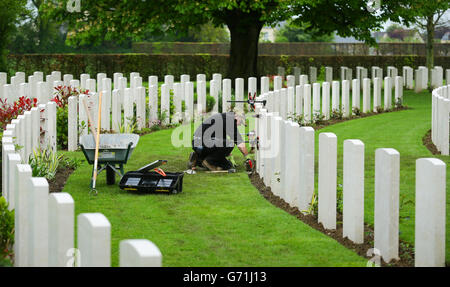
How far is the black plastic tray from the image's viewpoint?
31.2ft

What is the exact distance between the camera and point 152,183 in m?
9.60

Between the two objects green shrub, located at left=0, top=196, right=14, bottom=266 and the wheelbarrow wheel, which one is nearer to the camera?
green shrub, located at left=0, top=196, right=14, bottom=266

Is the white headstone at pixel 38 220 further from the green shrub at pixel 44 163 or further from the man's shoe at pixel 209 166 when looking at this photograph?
the man's shoe at pixel 209 166

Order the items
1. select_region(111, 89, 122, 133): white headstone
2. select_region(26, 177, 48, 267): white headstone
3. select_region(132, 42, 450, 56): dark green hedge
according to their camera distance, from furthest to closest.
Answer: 1. select_region(132, 42, 450, 56): dark green hedge
2. select_region(111, 89, 122, 133): white headstone
3. select_region(26, 177, 48, 267): white headstone

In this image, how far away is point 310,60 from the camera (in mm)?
33031

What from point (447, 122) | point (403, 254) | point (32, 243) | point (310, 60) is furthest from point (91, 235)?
point (310, 60)

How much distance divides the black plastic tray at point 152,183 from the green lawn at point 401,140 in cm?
203

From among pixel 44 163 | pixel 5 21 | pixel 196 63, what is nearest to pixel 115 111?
pixel 44 163

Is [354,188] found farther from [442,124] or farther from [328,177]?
[442,124]

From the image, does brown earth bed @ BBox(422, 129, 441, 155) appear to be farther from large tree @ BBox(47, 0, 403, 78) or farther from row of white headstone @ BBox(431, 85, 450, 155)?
large tree @ BBox(47, 0, 403, 78)

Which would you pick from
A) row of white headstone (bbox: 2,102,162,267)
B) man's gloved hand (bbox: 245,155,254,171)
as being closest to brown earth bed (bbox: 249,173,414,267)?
man's gloved hand (bbox: 245,155,254,171)

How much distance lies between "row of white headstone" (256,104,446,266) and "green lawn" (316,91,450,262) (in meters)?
0.55

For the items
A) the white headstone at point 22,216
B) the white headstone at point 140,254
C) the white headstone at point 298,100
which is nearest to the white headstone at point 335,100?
the white headstone at point 298,100
